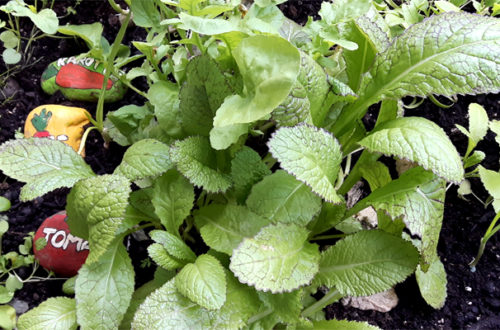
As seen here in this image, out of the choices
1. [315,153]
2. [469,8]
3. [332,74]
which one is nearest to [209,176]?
[315,153]

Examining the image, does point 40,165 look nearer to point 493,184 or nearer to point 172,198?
point 172,198

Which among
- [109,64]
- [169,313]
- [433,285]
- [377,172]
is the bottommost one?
[433,285]

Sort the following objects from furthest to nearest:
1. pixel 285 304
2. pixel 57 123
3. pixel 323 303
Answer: pixel 57 123
pixel 323 303
pixel 285 304

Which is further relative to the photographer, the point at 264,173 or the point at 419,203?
the point at 264,173

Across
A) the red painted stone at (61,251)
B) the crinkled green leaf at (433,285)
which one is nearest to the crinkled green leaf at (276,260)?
the crinkled green leaf at (433,285)

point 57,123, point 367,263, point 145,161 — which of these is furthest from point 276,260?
point 57,123

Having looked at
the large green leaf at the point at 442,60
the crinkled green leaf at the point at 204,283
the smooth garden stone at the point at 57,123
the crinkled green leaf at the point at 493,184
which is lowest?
the smooth garden stone at the point at 57,123

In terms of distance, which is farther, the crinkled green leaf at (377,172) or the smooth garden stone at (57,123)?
the smooth garden stone at (57,123)

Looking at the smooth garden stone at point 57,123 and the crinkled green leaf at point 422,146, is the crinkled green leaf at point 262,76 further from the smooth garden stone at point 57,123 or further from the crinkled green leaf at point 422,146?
the smooth garden stone at point 57,123
